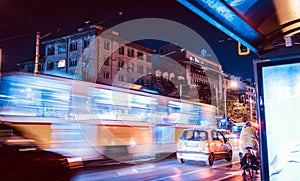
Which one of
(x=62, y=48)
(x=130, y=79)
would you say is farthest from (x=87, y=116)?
(x=62, y=48)

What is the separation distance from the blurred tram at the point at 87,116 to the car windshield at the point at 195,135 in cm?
273

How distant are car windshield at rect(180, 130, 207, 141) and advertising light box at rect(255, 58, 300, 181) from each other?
10419mm

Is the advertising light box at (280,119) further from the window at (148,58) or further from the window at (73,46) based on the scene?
the window at (148,58)

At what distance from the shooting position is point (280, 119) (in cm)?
435

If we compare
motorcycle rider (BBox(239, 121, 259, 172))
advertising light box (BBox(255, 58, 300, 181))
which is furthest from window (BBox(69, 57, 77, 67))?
advertising light box (BBox(255, 58, 300, 181))

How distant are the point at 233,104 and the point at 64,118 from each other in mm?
54833

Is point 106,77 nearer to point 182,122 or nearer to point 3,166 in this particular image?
point 182,122

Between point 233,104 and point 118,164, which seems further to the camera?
point 233,104

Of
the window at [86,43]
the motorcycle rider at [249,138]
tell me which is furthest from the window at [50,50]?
the motorcycle rider at [249,138]

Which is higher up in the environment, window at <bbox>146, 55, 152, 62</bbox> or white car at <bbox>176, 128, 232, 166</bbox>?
window at <bbox>146, 55, 152, 62</bbox>

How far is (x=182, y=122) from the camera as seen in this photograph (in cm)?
2153

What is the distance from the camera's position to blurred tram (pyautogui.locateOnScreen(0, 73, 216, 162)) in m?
11.6

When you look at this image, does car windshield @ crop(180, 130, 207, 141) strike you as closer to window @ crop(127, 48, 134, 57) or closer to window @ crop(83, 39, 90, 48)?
window @ crop(83, 39, 90, 48)

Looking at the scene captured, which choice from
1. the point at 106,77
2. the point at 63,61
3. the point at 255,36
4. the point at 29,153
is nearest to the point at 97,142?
the point at 29,153
